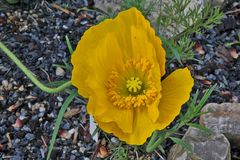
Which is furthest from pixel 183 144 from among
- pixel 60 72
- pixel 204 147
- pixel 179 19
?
pixel 60 72

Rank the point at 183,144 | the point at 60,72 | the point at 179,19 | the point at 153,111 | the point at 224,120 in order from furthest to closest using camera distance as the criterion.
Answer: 1. the point at 60,72
2. the point at 179,19
3. the point at 224,120
4. the point at 183,144
5. the point at 153,111

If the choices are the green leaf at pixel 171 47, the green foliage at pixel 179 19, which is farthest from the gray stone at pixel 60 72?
the green leaf at pixel 171 47

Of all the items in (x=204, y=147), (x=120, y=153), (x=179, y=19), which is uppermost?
(x=179, y=19)

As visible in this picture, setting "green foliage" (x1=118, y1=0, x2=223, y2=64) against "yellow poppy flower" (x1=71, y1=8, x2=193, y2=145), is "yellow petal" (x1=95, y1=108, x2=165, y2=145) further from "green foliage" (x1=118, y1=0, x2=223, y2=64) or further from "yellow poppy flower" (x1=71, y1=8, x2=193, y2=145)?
"green foliage" (x1=118, y1=0, x2=223, y2=64)

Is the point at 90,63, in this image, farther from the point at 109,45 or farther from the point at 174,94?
the point at 174,94

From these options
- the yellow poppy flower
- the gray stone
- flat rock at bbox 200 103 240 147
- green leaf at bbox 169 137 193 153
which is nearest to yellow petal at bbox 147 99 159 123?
the yellow poppy flower

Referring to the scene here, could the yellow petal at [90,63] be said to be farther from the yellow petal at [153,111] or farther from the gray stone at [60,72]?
the gray stone at [60,72]
